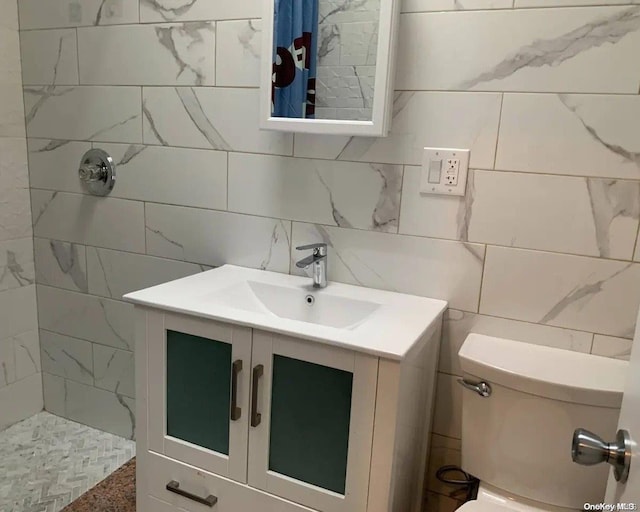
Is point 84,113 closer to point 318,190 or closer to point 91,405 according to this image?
point 318,190

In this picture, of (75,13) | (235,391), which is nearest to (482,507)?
(235,391)

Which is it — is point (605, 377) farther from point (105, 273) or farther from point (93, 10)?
point (93, 10)

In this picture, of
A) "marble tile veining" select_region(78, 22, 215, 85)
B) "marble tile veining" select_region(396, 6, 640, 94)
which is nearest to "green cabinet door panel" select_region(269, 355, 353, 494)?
"marble tile veining" select_region(396, 6, 640, 94)

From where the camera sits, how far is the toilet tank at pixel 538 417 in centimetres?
121

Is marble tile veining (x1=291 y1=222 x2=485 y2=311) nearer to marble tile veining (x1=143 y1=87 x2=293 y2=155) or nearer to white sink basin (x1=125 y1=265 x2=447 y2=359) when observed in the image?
white sink basin (x1=125 y1=265 x2=447 y2=359)

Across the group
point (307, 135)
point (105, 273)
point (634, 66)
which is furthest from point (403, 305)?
point (105, 273)

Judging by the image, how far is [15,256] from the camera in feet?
6.99

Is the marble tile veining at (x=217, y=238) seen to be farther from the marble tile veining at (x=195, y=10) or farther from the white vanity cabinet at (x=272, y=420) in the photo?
the marble tile veining at (x=195, y=10)

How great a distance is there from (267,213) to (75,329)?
3.38ft

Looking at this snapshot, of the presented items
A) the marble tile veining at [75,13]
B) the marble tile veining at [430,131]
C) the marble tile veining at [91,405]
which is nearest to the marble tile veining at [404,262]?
the marble tile veining at [430,131]

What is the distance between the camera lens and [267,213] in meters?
1.71

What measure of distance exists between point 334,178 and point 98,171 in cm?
93

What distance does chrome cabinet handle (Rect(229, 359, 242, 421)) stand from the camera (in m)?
1.30

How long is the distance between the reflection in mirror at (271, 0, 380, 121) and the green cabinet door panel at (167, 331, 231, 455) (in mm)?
689
